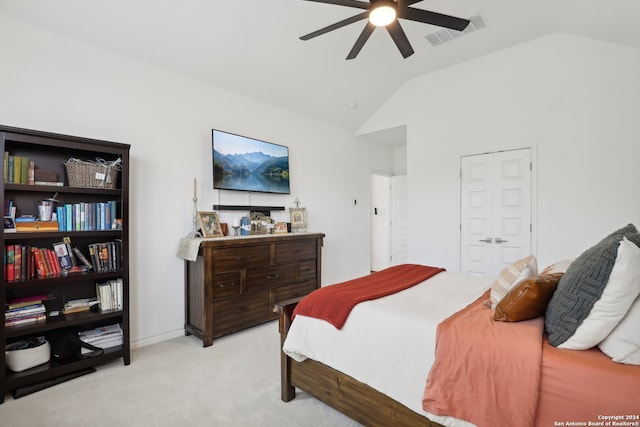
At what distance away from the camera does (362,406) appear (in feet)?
5.73

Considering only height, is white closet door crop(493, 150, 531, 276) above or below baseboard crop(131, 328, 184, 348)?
above

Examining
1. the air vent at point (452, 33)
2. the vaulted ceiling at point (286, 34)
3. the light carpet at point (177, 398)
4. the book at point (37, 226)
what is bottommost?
the light carpet at point (177, 398)

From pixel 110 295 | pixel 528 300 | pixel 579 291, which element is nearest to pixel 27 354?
pixel 110 295

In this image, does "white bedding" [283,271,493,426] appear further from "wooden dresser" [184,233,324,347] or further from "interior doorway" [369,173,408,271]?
"interior doorway" [369,173,408,271]

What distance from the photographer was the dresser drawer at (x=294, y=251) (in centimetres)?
365

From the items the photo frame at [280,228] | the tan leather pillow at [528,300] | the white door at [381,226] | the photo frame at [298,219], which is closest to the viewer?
the tan leather pillow at [528,300]

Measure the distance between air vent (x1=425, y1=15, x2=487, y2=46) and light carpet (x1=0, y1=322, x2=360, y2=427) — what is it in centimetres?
385

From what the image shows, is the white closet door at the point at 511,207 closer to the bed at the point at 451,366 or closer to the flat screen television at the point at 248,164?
the bed at the point at 451,366

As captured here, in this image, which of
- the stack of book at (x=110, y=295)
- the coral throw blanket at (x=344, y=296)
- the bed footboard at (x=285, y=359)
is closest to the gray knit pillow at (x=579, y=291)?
the coral throw blanket at (x=344, y=296)

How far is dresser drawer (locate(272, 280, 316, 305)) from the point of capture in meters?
3.64

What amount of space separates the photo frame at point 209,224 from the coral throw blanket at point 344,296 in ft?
5.64

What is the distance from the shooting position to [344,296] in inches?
75.7

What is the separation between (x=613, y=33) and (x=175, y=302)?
5214 mm

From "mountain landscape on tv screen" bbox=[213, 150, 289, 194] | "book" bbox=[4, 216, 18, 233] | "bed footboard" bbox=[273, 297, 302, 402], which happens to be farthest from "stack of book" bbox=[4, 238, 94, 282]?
"bed footboard" bbox=[273, 297, 302, 402]
